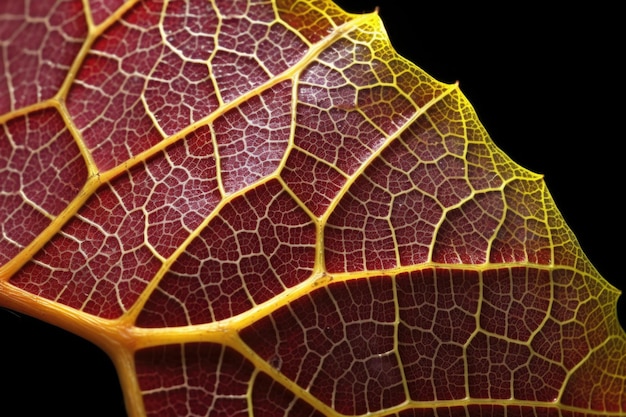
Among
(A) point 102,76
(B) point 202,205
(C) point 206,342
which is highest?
(A) point 102,76

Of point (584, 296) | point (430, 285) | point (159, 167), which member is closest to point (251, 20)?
point (159, 167)

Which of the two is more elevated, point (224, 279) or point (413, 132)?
point (413, 132)

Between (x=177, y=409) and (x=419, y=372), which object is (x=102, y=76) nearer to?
(x=177, y=409)

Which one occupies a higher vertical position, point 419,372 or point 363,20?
point 363,20

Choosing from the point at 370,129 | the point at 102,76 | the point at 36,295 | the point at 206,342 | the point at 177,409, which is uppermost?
the point at 102,76

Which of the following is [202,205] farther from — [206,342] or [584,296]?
[584,296]

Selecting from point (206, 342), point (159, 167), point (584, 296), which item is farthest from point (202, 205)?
point (584, 296)
